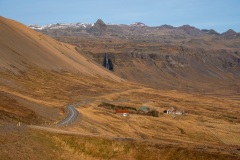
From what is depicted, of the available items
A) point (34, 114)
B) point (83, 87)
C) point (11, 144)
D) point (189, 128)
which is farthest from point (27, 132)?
point (83, 87)

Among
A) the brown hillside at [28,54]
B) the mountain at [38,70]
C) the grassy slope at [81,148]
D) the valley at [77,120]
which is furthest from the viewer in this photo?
the brown hillside at [28,54]

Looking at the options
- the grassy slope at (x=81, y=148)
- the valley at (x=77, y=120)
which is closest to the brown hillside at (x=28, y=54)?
the valley at (x=77, y=120)

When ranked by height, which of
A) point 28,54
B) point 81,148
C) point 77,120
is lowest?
point 77,120

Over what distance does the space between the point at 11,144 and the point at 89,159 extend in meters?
7.43

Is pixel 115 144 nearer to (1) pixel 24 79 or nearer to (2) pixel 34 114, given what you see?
(2) pixel 34 114

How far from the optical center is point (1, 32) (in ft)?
481

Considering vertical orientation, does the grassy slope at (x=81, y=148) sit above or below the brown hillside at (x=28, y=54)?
below

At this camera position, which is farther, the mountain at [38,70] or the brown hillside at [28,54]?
the brown hillside at [28,54]

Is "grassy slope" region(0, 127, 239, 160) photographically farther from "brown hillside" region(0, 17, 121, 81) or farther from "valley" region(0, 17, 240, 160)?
"brown hillside" region(0, 17, 121, 81)

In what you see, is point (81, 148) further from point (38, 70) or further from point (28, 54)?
point (28, 54)

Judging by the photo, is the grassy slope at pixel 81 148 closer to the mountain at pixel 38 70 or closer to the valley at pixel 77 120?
the valley at pixel 77 120

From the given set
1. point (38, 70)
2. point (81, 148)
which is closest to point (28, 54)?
point (38, 70)

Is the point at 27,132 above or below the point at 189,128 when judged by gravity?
above

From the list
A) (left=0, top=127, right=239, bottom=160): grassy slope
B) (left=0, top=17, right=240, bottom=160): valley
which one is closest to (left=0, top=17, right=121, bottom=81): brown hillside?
(left=0, top=17, right=240, bottom=160): valley
